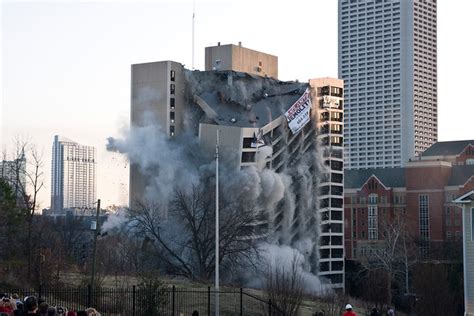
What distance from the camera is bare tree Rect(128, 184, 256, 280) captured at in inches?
2726

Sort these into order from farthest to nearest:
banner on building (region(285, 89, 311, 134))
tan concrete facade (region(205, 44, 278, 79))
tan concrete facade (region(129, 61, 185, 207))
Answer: tan concrete facade (region(205, 44, 278, 79)), banner on building (region(285, 89, 311, 134)), tan concrete facade (region(129, 61, 185, 207))

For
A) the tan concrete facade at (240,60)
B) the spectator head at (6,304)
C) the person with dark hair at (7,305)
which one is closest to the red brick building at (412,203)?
the tan concrete facade at (240,60)

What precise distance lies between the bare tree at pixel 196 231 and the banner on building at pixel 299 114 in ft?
49.8

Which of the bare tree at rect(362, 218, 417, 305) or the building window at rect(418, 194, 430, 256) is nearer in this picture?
the bare tree at rect(362, 218, 417, 305)

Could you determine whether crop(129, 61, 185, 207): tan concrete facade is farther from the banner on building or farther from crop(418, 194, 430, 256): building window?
crop(418, 194, 430, 256): building window

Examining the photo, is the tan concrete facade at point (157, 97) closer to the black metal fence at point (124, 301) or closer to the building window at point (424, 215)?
the building window at point (424, 215)

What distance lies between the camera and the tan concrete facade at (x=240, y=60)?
103000 millimetres

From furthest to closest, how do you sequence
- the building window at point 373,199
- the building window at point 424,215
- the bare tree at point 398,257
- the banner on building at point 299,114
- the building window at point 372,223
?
the building window at point 373,199
the building window at point 372,223
the building window at point 424,215
the banner on building at point 299,114
the bare tree at point 398,257

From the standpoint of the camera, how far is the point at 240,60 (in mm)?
103500

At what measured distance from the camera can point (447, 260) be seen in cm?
8969

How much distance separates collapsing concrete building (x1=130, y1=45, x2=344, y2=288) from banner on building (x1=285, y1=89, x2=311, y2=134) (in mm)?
108

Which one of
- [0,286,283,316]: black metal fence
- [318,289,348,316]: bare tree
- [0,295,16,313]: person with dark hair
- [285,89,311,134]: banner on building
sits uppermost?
[285,89,311,134]: banner on building

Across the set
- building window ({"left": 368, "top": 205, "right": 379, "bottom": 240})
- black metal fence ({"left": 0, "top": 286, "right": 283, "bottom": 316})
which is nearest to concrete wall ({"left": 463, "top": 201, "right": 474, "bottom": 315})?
black metal fence ({"left": 0, "top": 286, "right": 283, "bottom": 316})

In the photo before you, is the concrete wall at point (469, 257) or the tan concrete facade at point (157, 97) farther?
the tan concrete facade at point (157, 97)
